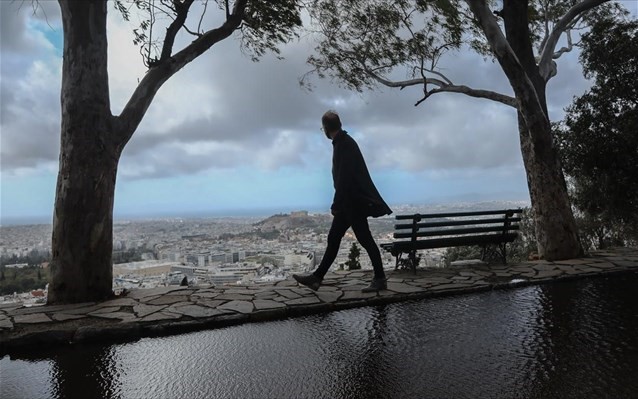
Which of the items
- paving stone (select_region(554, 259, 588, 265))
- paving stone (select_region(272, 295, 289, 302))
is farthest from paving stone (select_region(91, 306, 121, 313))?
paving stone (select_region(554, 259, 588, 265))

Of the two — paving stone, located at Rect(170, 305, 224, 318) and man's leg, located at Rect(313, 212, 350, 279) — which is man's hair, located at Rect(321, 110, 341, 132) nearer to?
man's leg, located at Rect(313, 212, 350, 279)

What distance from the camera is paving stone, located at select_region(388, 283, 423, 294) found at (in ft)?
19.7

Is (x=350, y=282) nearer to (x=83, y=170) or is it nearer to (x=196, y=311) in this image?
(x=196, y=311)

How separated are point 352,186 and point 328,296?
1.53 metres

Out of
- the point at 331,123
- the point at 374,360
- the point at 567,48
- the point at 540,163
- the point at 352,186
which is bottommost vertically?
the point at 374,360

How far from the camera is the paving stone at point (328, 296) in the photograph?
5543mm

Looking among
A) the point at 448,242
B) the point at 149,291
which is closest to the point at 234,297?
the point at 149,291

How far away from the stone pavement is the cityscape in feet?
2.42

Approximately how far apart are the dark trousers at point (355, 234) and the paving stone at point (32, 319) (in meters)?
3.29

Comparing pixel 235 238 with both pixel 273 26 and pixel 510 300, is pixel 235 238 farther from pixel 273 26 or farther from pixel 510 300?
pixel 510 300

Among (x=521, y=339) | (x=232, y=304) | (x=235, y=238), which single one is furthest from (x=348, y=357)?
(x=235, y=238)

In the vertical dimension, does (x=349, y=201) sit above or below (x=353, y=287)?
above

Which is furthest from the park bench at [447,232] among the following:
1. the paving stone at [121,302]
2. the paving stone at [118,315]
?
the paving stone at [118,315]

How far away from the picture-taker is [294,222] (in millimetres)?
12609
